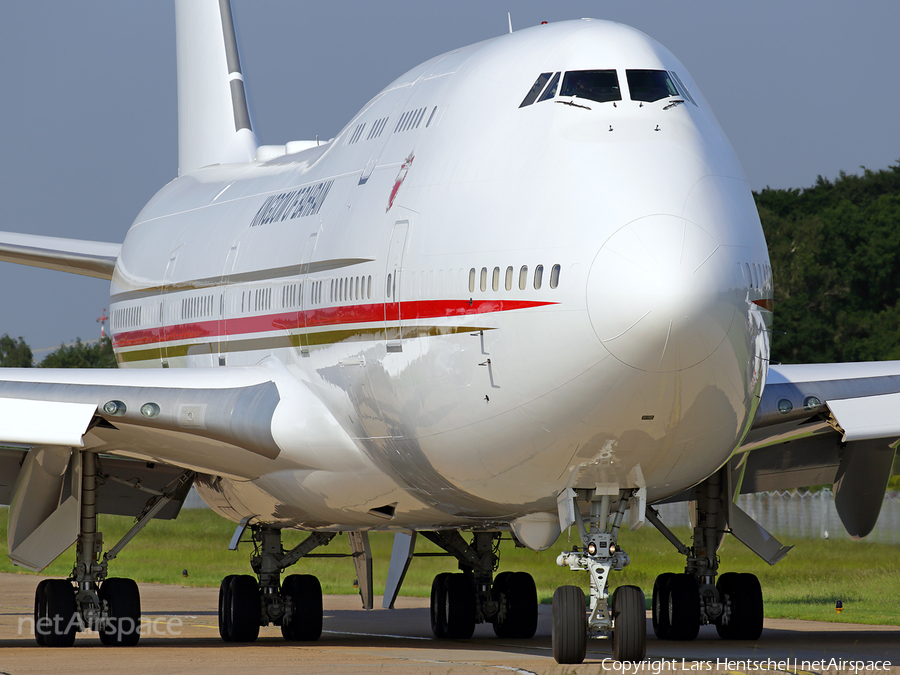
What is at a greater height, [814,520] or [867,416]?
[867,416]

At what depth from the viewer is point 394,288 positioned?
13.9m

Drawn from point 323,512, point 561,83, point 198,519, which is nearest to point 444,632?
point 323,512

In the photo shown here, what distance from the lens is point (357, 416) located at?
14750 mm

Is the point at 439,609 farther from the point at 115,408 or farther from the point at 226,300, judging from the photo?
the point at 115,408

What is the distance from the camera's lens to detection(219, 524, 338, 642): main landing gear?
763 inches

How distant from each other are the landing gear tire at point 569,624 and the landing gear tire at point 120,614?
23.9 ft

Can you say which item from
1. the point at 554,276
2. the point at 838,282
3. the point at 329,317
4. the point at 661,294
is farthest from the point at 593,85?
the point at 838,282

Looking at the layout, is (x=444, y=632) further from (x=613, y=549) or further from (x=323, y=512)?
(x=613, y=549)

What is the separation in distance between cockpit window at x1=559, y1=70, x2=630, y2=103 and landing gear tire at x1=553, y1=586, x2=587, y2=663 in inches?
159

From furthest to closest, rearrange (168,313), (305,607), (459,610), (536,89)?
1. (168,313)
2. (459,610)
3. (305,607)
4. (536,89)

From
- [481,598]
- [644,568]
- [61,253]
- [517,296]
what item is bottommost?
[481,598]

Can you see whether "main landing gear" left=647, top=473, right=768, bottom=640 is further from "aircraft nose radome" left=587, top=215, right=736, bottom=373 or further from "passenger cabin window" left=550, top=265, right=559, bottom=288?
"aircraft nose radome" left=587, top=215, right=736, bottom=373

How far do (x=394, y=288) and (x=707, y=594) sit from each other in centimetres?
647

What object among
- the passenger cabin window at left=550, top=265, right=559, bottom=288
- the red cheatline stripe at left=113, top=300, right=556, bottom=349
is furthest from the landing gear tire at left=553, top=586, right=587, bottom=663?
the passenger cabin window at left=550, top=265, right=559, bottom=288
